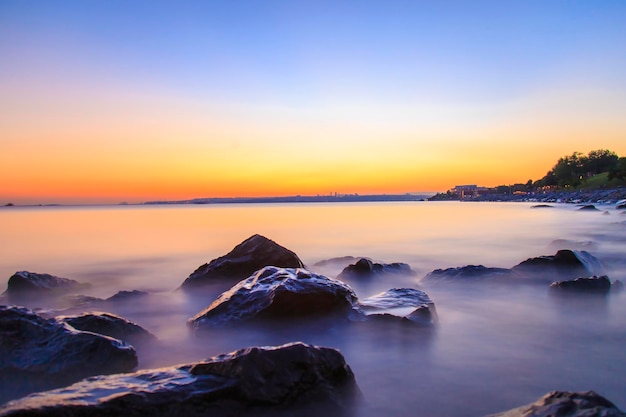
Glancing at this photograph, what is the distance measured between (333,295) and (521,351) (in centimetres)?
193

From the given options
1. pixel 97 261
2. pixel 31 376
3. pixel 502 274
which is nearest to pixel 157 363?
pixel 31 376

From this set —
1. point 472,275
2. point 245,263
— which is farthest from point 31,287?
point 472,275

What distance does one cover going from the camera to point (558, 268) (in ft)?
23.8

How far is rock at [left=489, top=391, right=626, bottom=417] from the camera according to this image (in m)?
2.02

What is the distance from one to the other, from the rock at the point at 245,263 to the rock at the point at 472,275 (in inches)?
96.1

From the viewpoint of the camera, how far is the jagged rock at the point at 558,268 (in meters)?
7.05

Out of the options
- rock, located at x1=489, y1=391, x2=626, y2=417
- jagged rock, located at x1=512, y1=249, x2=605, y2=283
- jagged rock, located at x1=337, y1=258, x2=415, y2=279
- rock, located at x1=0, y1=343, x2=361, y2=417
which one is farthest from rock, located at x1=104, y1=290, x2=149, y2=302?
jagged rock, located at x1=512, y1=249, x2=605, y2=283

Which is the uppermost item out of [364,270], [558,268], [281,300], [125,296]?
[281,300]

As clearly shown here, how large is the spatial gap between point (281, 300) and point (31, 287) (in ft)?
15.1

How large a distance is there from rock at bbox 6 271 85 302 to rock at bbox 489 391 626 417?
6834mm

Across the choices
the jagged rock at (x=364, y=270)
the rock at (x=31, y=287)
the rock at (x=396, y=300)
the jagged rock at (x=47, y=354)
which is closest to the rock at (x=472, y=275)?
the jagged rock at (x=364, y=270)

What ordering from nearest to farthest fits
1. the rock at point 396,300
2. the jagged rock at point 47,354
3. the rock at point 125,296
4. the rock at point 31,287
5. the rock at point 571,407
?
the rock at point 571,407, the jagged rock at point 47,354, the rock at point 396,300, the rock at point 125,296, the rock at point 31,287

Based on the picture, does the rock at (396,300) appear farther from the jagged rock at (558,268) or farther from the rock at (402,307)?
the jagged rock at (558,268)

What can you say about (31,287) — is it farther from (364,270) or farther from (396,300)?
(396,300)
